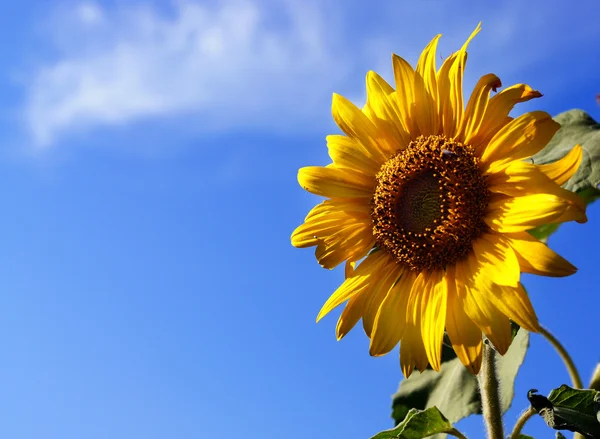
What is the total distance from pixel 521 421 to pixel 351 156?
3.93 feet

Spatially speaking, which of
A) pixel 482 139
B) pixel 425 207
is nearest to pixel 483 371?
pixel 425 207

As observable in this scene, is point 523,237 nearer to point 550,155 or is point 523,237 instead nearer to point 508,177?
point 508,177

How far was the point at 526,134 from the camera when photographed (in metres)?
2.71

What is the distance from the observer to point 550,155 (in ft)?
10.6

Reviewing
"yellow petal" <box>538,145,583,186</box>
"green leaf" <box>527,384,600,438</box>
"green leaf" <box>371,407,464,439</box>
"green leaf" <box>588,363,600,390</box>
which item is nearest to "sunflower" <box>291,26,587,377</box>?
"yellow petal" <box>538,145,583,186</box>

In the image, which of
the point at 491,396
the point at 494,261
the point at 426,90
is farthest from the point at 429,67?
the point at 491,396

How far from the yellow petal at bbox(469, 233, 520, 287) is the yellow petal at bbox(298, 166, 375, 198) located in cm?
53

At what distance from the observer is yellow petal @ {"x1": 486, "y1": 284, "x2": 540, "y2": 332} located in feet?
Answer: 8.59

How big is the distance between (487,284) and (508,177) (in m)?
0.37

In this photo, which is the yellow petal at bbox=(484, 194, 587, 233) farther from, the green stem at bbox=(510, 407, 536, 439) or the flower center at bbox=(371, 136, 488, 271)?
the green stem at bbox=(510, 407, 536, 439)

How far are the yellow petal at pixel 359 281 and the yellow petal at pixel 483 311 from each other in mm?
345

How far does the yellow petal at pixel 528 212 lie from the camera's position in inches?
101

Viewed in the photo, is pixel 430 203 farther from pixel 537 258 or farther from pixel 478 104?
pixel 537 258

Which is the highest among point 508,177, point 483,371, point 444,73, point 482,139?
point 444,73
